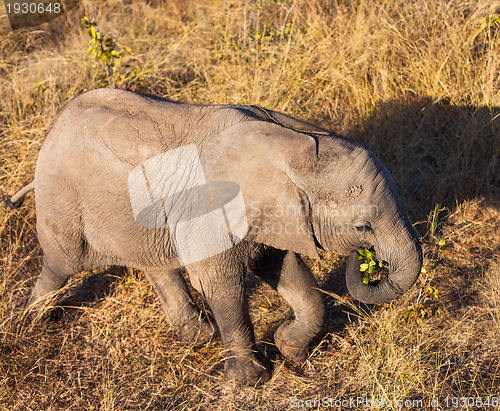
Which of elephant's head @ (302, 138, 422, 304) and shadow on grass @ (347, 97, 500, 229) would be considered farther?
shadow on grass @ (347, 97, 500, 229)

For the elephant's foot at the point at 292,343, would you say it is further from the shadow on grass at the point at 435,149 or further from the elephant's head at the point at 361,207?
the shadow on grass at the point at 435,149

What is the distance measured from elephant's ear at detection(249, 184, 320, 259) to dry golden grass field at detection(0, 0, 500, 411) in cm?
103

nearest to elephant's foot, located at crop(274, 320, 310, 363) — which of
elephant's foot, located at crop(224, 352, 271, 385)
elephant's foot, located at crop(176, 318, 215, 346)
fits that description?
elephant's foot, located at crop(224, 352, 271, 385)

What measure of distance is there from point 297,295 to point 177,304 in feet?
3.36

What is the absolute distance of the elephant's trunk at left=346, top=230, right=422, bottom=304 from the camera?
9.95 feet

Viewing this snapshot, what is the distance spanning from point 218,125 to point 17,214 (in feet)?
8.64

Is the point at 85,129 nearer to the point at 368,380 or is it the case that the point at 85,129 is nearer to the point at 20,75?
the point at 368,380

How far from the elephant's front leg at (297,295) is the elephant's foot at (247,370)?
10.1 inches

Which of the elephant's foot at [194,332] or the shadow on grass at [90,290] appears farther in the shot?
the shadow on grass at [90,290]

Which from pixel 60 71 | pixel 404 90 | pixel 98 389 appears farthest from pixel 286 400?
pixel 60 71

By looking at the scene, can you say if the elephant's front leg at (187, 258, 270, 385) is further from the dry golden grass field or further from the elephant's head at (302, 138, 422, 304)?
the elephant's head at (302, 138, 422, 304)

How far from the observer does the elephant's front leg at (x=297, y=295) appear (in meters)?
3.66

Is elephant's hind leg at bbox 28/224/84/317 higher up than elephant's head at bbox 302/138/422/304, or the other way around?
elephant's head at bbox 302/138/422/304

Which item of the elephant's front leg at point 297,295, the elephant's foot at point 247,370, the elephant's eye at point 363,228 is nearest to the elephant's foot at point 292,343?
the elephant's front leg at point 297,295
